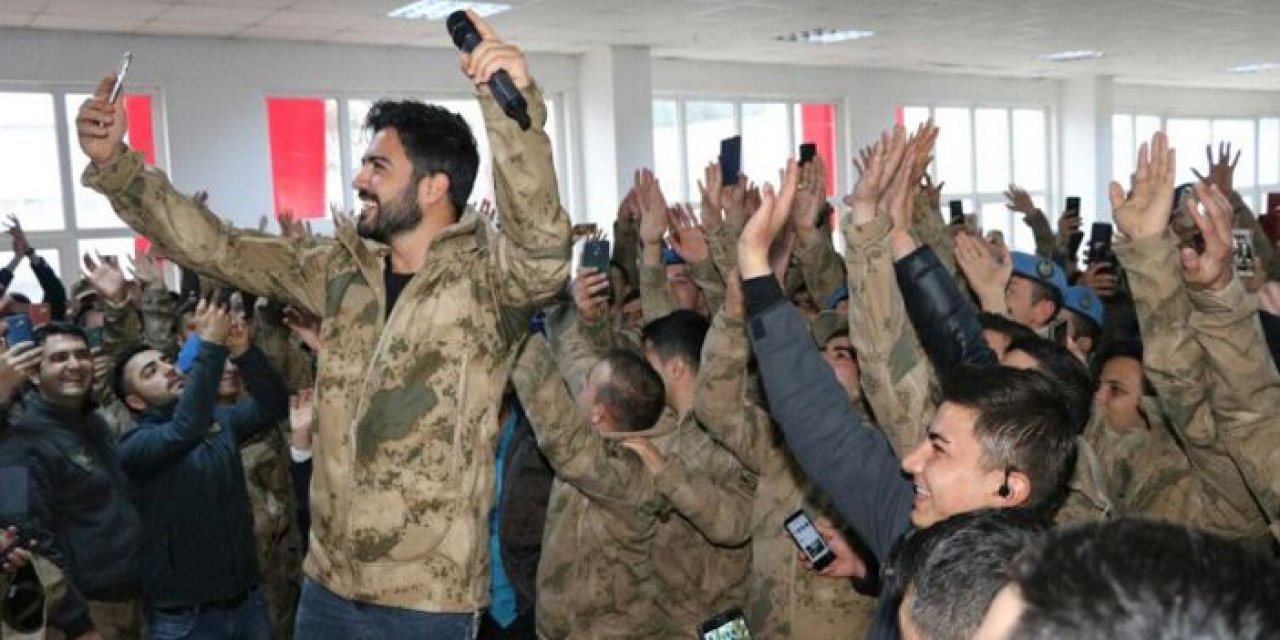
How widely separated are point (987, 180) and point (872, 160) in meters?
14.0

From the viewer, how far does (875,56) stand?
40.5 feet

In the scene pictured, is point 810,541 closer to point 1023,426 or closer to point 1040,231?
point 1023,426

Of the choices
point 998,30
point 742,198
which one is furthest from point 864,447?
point 998,30

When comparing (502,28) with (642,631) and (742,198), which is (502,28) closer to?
(742,198)

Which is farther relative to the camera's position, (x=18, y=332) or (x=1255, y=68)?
(x=1255, y=68)

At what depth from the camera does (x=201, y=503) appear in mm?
3213

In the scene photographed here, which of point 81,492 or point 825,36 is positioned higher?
point 825,36

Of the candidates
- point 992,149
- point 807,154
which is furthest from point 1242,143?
point 807,154

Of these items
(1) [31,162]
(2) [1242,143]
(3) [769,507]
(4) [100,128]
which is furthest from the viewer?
(2) [1242,143]

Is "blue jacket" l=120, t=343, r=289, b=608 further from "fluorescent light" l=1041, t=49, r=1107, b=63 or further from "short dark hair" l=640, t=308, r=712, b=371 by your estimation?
"fluorescent light" l=1041, t=49, r=1107, b=63

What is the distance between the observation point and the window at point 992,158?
1477 cm

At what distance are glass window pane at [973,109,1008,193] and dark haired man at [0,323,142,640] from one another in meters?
13.6

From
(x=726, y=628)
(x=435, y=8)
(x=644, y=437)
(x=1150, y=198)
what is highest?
(x=435, y=8)

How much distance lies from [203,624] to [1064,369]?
8.22 feet
